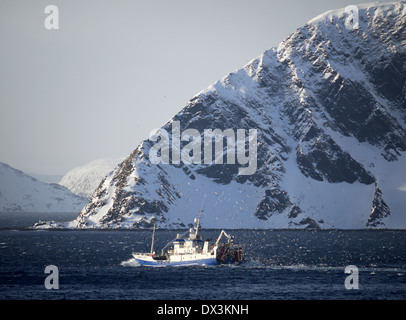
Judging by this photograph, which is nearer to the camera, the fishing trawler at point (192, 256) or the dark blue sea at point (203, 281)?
the dark blue sea at point (203, 281)

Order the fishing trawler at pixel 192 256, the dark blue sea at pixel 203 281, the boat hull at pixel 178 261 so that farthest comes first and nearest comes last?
the fishing trawler at pixel 192 256
the boat hull at pixel 178 261
the dark blue sea at pixel 203 281

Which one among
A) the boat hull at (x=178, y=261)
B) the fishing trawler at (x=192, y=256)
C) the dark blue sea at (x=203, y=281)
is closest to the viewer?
the dark blue sea at (x=203, y=281)

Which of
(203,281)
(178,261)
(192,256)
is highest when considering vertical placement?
(192,256)

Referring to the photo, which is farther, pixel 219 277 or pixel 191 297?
pixel 219 277

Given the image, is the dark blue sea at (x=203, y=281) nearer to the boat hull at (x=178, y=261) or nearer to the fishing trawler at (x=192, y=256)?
the boat hull at (x=178, y=261)

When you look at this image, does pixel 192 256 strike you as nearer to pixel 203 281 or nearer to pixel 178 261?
pixel 178 261

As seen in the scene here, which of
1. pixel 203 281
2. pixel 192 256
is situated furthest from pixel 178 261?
pixel 203 281

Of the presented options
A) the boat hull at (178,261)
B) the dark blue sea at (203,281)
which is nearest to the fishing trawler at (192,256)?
the boat hull at (178,261)

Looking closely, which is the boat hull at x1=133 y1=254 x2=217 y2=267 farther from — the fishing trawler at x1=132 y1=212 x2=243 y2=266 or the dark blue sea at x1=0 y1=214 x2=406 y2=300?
the dark blue sea at x1=0 y1=214 x2=406 y2=300
